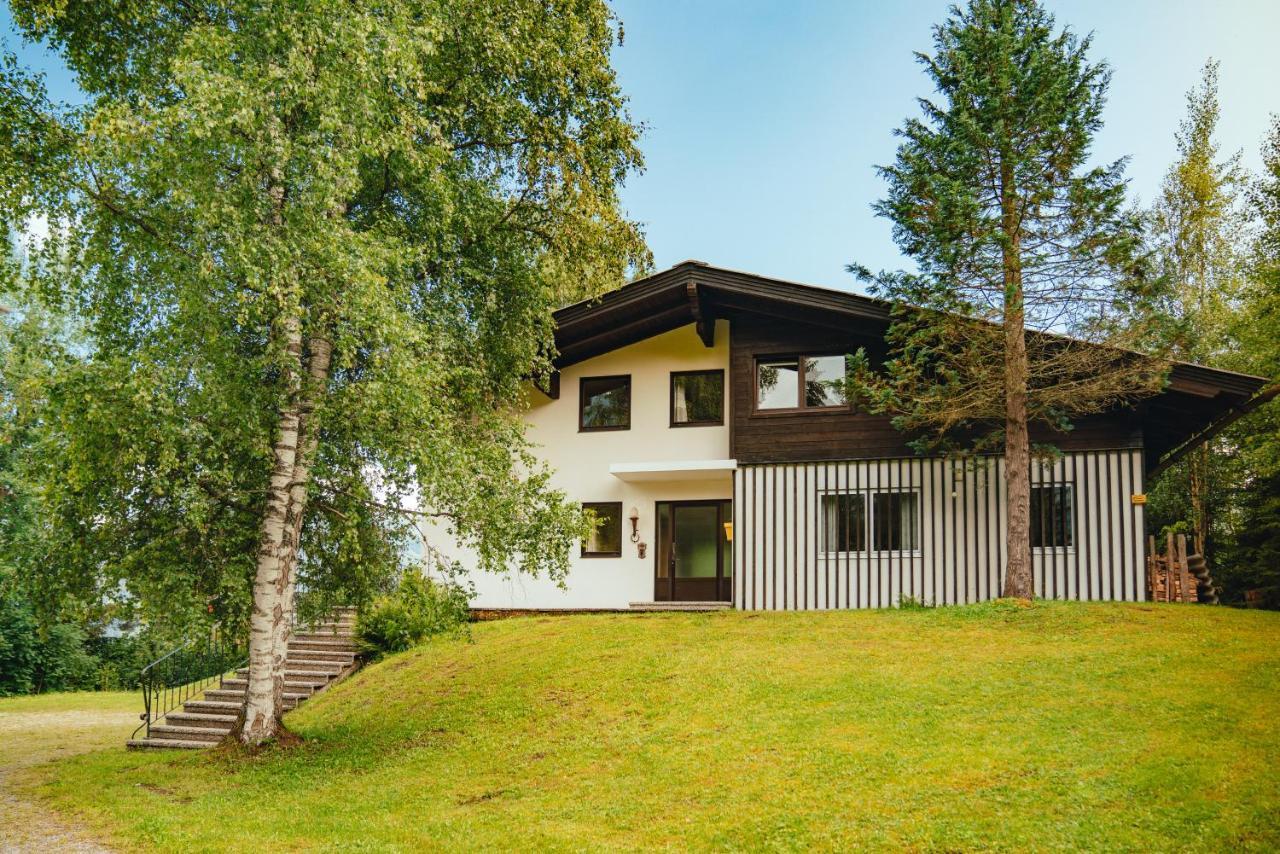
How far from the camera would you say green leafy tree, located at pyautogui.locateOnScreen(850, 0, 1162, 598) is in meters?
15.3

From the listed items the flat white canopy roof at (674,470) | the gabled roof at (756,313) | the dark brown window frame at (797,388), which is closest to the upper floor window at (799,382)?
the dark brown window frame at (797,388)

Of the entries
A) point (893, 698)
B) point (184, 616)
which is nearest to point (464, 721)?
point (184, 616)

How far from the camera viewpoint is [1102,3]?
15984mm

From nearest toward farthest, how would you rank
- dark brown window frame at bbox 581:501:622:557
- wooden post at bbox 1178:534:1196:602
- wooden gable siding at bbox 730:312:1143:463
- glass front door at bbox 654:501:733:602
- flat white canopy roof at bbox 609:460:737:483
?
wooden post at bbox 1178:534:1196:602 → wooden gable siding at bbox 730:312:1143:463 → flat white canopy roof at bbox 609:460:737:483 → glass front door at bbox 654:501:733:602 → dark brown window frame at bbox 581:501:622:557

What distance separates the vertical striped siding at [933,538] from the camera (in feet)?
53.8

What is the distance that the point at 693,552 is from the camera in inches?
780

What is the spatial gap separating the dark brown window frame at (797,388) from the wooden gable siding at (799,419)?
0.03 m

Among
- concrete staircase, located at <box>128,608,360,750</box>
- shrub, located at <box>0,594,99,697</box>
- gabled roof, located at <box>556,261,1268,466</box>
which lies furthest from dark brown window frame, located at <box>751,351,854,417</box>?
shrub, located at <box>0,594,99,697</box>

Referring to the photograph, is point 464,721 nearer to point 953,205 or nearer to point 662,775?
point 662,775

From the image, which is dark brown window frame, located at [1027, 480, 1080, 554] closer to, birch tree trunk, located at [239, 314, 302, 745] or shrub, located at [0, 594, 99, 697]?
birch tree trunk, located at [239, 314, 302, 745]

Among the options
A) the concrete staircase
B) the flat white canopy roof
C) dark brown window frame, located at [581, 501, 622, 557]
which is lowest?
the concrete staircase

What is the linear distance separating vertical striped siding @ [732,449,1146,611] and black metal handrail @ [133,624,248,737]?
891 cm

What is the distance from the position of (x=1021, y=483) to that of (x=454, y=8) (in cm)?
1078

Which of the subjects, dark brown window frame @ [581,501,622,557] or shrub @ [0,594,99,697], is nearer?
dark brown window frame @ [581,501,622,557]
